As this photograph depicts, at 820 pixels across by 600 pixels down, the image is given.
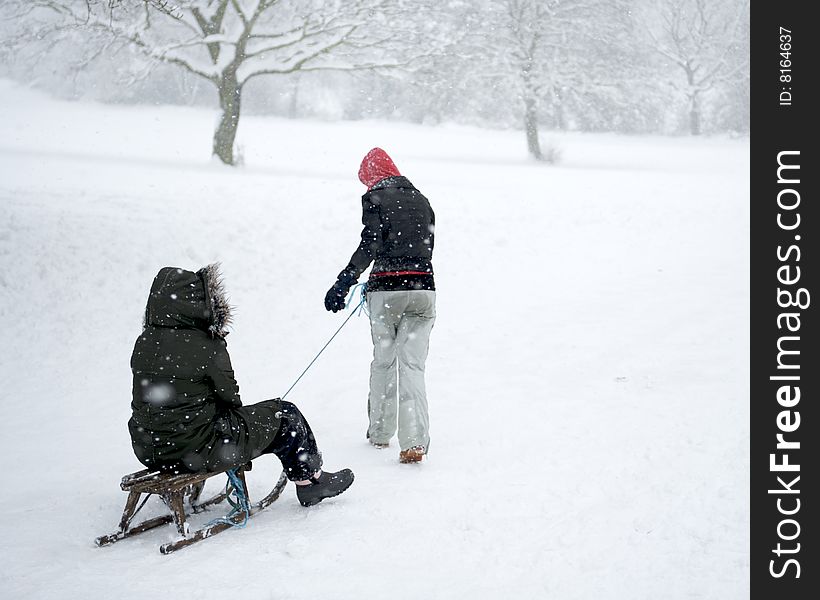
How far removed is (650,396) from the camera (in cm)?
671

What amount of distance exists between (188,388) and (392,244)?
1.89m

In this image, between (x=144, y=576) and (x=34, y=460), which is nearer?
(x=144, y=576)

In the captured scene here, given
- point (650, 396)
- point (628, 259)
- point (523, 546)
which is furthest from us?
point (628, 259)

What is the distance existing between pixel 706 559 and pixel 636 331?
5.12 meters

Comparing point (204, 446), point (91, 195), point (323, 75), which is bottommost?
point (204, 446)

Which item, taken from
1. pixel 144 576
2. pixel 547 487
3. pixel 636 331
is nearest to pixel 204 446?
pixel 144 576

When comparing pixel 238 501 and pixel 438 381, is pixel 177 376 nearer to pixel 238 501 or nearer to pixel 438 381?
pixel 238 501

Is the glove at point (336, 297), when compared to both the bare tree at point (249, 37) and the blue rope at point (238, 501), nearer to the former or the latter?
the blue rope at point (238, 501)

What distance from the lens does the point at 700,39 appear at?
36562 mm

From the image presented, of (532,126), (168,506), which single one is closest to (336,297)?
(168,506)

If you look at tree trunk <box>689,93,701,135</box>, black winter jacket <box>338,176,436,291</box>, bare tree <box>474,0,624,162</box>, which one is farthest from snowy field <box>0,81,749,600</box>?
tree trunk <box>689,93,701,135</box>

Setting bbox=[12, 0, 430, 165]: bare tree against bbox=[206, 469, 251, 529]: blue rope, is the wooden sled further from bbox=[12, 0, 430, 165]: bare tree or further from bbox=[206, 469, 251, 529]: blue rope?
bbox=[12, 0, 430, 165]: bare tree

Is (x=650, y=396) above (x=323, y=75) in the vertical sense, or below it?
below
